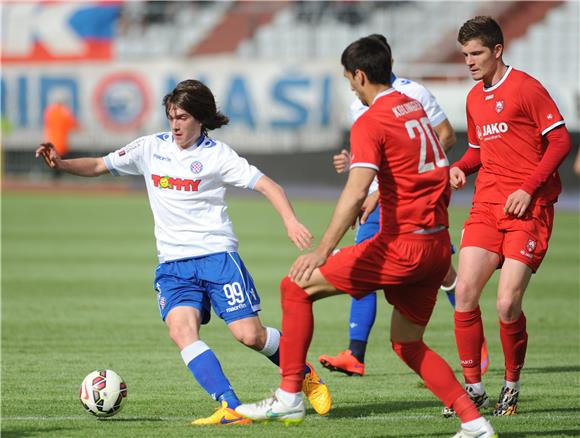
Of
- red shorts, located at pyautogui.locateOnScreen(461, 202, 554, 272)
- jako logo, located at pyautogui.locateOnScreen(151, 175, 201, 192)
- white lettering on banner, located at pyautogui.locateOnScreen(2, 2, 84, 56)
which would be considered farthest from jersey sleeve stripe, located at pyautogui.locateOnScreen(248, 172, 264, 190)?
white lettering on banner, located at pyautogui.locateOnScreen(2, 2, 84, 56)

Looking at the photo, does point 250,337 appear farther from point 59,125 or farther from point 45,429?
point 59,125

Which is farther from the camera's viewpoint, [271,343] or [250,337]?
[271,343]

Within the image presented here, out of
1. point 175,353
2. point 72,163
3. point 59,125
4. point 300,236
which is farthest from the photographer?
point 59,125

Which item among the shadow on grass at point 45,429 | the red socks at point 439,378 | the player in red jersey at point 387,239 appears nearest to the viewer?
the player in red jersey at point 387,239

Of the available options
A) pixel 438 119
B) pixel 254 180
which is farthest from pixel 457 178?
pixel 254 180

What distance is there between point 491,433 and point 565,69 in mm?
30679

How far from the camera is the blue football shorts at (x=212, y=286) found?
6.69 m

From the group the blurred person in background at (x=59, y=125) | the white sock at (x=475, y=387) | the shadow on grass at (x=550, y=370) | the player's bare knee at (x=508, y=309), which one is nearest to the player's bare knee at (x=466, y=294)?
the player's bare knee at (x=508, y=309)

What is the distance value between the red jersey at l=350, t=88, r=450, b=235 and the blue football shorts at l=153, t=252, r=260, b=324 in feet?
4.07

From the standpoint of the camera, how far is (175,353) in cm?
959

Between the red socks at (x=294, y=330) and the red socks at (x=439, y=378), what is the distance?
530mm

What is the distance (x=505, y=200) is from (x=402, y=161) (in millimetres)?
1449

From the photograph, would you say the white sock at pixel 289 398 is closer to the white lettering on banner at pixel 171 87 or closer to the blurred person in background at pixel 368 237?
the blurred person in background at pixel 368 237

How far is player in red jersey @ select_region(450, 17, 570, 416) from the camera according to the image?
681 cm
